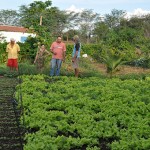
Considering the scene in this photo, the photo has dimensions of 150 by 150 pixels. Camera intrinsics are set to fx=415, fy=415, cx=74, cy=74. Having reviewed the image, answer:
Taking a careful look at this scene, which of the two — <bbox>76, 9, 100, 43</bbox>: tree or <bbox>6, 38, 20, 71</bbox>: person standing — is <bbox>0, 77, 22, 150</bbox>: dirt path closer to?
<bbox>6, 38, 20, 71</bbox>: person standing

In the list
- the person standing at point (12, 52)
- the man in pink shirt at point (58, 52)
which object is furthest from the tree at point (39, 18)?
the man in pink shirt at point (58, 52)

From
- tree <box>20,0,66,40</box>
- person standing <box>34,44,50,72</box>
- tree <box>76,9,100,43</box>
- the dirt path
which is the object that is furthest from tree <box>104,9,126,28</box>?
the dirt path

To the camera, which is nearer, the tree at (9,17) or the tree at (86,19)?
the tree at (86,19)

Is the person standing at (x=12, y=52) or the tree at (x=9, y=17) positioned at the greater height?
the tree at (x=9, y=17)

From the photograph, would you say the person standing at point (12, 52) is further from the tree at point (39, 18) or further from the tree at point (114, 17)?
the tree at point (114, 17)

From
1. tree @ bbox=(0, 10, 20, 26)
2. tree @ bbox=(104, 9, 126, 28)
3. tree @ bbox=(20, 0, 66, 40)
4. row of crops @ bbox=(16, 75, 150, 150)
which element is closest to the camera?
row of crops @ bbox=(16, 75, 150, 150)

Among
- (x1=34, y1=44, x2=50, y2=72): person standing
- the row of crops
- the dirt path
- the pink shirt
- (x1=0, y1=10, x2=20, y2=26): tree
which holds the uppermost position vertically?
(x1=0, y1=10, x2=20, y2=26): tree

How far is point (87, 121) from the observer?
6898 mm

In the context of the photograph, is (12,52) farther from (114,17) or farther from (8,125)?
(114,17)

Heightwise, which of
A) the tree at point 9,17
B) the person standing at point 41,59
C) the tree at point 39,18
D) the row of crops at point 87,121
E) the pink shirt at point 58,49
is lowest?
the row of crops at point 87,121

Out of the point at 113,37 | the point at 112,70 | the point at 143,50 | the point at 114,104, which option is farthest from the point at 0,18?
the point at 114,104

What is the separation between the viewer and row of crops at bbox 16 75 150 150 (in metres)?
5.71

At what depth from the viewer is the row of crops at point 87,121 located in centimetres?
571

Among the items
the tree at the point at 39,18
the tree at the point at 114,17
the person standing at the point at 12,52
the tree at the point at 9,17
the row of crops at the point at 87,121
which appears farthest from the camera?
the tree at the point at 9,17
